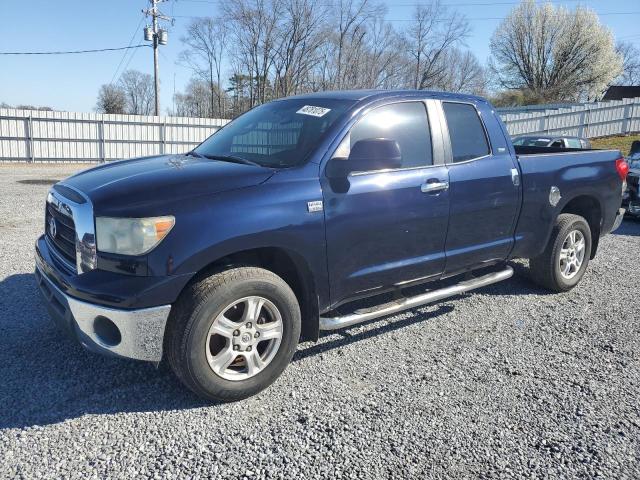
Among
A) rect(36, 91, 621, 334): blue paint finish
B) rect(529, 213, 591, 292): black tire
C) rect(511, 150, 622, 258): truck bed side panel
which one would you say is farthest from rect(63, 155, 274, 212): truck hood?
rect(529, 213, 591, 292): black tire

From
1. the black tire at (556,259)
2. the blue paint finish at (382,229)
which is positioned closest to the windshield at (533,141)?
the black tire at (556,259)

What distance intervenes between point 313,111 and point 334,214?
0.92 meters

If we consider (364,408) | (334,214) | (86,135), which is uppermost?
(86,135)

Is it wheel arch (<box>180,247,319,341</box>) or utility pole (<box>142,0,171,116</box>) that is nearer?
wheel arch (<box>180,247,319,341</box>)

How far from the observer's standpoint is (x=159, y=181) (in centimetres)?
297

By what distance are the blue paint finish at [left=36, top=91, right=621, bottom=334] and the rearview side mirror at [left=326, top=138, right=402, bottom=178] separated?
0.07 metres

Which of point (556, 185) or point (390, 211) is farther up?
point (556, 185)

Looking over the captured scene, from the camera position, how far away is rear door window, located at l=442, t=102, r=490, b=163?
4.09 m

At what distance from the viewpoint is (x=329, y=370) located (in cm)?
345

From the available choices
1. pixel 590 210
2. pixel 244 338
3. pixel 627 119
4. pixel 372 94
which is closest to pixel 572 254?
pixel 590 210

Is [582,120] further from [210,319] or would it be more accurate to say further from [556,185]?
[210,319]

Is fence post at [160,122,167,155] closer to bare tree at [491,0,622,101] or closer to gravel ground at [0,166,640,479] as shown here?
gravel ground at [0,166,640,479]

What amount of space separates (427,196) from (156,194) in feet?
6.32

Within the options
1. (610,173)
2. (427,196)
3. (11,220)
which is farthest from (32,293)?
(610,173)
